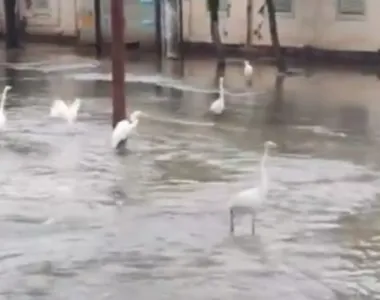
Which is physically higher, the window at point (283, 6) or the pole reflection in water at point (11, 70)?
the window at point (283, 6)

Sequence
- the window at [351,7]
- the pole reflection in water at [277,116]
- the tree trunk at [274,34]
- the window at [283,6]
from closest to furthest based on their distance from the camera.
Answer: the pole reflection in water at [277,116]
the tree trunk at [274,34]
the window at [351,7]
the window at [283,6]

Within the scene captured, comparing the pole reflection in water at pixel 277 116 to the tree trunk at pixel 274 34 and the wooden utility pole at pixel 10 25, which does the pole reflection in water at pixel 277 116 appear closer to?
the tree trunk at pixel 274 34

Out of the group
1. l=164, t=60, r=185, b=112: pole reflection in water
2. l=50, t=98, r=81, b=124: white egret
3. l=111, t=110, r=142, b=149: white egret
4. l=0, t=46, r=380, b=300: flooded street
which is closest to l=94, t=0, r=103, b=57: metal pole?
l=164, t=60, r=185, b=112: pole reflection in water

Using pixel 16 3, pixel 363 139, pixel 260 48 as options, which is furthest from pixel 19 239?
pixel 16 3

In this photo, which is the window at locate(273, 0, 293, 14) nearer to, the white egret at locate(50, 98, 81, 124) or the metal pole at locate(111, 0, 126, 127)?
the white egret at locate(50, 98, 81, 124)

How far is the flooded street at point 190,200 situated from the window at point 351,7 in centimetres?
734

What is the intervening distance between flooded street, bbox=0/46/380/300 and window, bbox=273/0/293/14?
8.49m

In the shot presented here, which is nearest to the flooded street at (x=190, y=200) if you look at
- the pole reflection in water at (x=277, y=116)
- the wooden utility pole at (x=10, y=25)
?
the pole reflection in water at (x=277, y=116)

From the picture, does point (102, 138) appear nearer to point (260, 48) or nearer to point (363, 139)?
point (363, 139)

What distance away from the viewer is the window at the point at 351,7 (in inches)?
970

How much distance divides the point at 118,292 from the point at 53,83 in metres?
13.0

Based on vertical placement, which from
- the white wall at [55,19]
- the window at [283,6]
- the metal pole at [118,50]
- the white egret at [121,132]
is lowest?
the white wall at [55,19]

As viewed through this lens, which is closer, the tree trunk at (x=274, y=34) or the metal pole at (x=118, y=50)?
the metal pole at (x=118, y=50)

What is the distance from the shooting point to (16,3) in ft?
99.2
